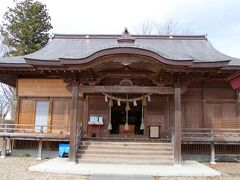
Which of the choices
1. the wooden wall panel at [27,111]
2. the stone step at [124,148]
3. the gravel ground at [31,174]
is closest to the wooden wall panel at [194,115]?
the stone step at [124,148]

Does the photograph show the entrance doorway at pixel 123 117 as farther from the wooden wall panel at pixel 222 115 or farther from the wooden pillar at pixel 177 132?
the wooden pillar at pixel 177 132

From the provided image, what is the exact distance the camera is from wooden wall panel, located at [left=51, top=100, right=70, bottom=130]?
13.5 metres

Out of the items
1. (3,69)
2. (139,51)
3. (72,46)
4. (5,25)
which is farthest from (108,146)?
(5,25)

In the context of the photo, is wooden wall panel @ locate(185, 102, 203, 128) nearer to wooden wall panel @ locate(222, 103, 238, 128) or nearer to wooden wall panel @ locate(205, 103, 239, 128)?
wooden wall panel @ locate(205, 103, 239, 128)

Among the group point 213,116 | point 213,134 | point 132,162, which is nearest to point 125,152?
point 132,162

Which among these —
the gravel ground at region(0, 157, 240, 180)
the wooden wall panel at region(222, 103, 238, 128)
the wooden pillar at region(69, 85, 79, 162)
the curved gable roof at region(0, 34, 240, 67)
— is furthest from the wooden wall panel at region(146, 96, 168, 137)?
the wooden pillar at region(69, 85, 79, 162)

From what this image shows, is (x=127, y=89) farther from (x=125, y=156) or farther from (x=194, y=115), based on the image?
(x=194, y=115)

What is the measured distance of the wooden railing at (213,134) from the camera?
11727mm

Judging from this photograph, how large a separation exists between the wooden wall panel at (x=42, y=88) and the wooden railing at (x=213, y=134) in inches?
262

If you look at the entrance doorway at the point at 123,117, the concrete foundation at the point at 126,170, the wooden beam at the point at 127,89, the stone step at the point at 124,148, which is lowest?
the concrete foundation at the point at 126,170

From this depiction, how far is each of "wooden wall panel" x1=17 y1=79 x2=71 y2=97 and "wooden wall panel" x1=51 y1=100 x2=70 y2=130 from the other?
1.47 ft

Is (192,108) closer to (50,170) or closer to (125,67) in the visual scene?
(125,67)

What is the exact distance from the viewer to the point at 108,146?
11242mm

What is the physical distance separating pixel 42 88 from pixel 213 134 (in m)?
9.30
